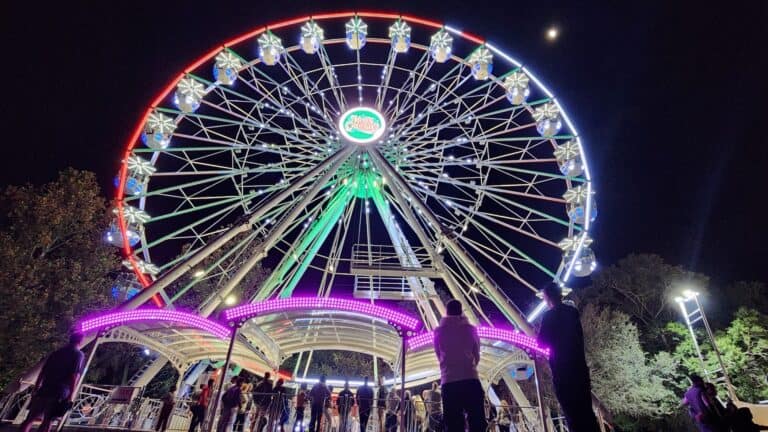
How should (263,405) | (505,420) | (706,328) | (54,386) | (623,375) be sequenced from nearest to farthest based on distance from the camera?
(54,386) → (263,405) → (505,420) → (706,328) → (623,375)

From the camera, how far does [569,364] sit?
397cm

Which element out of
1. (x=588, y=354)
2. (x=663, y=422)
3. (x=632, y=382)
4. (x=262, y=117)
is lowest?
(x=663, y=422)

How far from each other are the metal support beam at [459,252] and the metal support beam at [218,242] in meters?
1.67

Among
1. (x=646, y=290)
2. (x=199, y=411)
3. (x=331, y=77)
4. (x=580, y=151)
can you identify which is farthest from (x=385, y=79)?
(x=646, y=290)

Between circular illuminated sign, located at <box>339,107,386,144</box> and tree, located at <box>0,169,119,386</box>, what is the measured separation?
588 inches

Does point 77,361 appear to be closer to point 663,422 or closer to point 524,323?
point 524,323

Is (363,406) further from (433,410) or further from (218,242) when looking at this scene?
(218,242)

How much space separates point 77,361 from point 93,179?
20758 mm

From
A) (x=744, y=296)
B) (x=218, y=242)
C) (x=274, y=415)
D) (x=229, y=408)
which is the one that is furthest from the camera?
(x=744, y=296)

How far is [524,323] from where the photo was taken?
14.1 m

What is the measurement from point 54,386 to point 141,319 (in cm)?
628

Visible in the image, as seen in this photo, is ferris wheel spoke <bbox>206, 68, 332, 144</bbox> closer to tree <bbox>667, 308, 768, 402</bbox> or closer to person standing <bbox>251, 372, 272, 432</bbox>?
person standing <bbox>251, 372, 272, 432</bbox>

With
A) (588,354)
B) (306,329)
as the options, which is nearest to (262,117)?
(306,329)

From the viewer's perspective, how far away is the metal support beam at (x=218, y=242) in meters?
13.5
